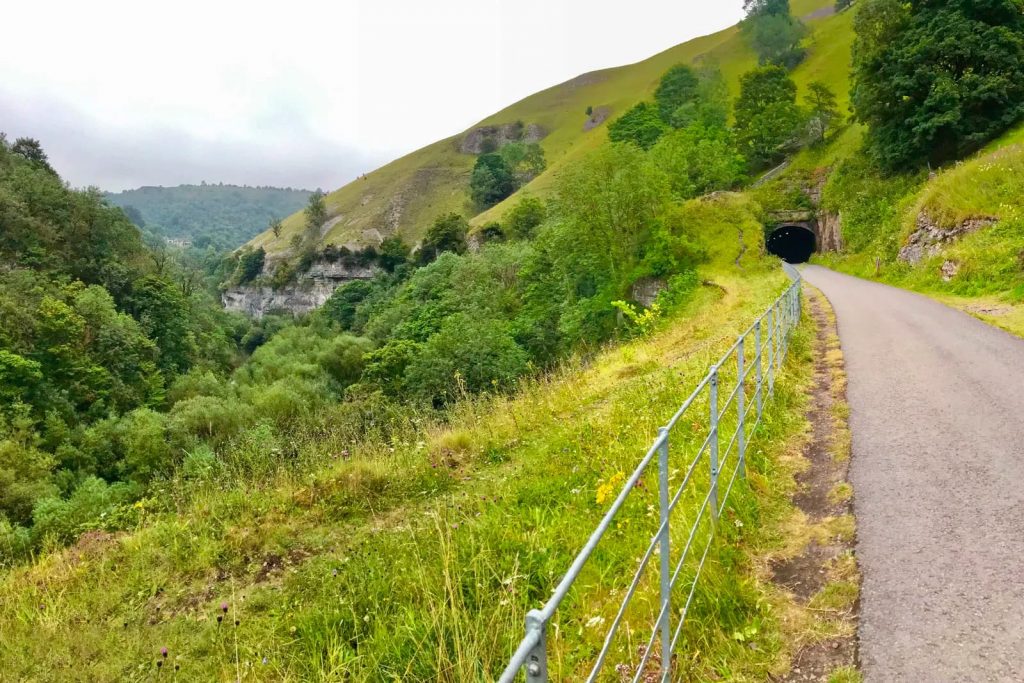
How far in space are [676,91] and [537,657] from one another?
3795 inches

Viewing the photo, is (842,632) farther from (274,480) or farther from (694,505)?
(274,480)

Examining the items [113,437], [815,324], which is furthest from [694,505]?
[113,437]

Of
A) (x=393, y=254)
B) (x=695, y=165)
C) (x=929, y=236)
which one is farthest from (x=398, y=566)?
(x=393, y=254)

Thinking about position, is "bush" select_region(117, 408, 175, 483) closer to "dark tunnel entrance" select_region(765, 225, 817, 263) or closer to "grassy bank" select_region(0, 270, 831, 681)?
"grassy bank" select_region(0, 270, 831, 681)

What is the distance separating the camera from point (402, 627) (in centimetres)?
416

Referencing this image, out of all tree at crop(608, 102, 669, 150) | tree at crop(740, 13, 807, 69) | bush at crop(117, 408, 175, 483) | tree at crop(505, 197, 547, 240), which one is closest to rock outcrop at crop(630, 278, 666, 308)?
bush at crop(117, 408, 175, 483)

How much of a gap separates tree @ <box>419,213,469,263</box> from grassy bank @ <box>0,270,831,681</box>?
7274cm

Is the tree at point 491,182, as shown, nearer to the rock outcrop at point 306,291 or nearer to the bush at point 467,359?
the rock outcrop at point 306,291

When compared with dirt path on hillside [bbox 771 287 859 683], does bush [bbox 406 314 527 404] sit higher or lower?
lower

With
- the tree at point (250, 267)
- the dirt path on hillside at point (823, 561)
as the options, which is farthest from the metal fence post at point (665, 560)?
the tree at point (250, 267)

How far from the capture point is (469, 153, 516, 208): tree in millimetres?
119812

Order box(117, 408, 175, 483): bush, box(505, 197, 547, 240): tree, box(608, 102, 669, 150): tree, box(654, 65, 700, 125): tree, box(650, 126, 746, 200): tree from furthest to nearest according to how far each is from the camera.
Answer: box(654, 65, 700, 125): tree < box(608, 102, 669, 150): tree < box(505, 197, 547, 240): tree < box(650, 126, 746, 200): tree < box(117, 408, 175, 483): bush

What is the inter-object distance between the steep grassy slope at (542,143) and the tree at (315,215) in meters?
2.46

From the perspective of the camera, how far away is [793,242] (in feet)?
167
